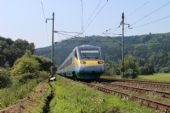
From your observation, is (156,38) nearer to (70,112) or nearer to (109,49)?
(109,49)

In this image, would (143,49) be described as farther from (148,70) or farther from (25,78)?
(25,78)

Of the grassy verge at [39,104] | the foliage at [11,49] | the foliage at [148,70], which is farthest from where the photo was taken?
the foliage at [11,49]

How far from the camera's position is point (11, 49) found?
161 meters

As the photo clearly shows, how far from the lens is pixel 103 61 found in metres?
40.8

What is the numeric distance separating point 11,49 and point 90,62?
123977 millimetres

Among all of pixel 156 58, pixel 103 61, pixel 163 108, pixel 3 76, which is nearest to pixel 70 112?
pixel 163 108

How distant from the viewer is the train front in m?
40.0

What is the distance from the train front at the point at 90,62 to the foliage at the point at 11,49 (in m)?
110

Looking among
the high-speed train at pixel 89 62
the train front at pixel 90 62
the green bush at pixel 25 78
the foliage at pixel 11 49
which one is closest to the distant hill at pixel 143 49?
the foliage at pixel 11 49

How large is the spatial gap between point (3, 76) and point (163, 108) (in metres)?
57.0

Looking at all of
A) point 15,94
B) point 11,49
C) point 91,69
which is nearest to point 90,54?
point 91,69

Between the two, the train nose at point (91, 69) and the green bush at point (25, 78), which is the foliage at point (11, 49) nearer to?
the green bush at point (25, 78)

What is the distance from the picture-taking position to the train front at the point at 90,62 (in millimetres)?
40022

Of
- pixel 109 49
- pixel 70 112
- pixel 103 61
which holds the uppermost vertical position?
pixel 109 49
